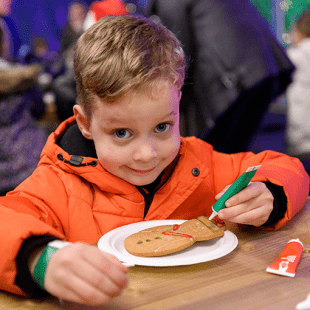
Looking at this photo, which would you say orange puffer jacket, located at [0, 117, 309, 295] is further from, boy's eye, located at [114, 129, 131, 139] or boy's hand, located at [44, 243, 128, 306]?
boy's hand, located at [44, 243, 128, 306]

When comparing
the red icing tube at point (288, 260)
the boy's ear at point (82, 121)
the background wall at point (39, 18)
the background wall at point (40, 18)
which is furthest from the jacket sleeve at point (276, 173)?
the background wall at point (40, 18)

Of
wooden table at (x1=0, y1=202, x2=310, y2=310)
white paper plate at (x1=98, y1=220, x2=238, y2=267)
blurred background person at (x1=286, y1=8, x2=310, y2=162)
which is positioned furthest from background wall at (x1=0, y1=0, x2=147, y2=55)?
wooden table at (x1=0, y1=202, x2=310, y2=310)

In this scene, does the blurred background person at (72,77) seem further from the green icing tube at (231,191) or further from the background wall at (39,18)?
the background wall at (39,18)

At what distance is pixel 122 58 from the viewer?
82cm

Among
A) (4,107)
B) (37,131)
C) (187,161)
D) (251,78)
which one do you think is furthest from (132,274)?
(37,131)

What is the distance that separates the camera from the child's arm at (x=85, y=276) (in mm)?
496

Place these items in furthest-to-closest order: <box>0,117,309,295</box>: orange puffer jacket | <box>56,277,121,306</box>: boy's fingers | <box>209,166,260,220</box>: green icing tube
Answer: <box>0,117,309,295</box>: orange puffer jacket, <box>209,166,260,220</box>: green icing tube, <box>56,277,121,306</box>: boy's fingers

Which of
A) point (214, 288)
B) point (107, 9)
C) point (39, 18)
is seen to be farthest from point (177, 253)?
point (39, 18)

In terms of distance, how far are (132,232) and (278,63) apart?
1232 millimetres

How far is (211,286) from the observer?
58 cm

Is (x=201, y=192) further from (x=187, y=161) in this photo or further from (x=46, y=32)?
(x=46, y=32)

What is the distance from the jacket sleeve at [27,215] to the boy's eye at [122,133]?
22cm

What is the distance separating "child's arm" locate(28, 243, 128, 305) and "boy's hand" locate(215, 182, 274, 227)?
0.32 meters

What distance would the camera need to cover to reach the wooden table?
21.0 inches
